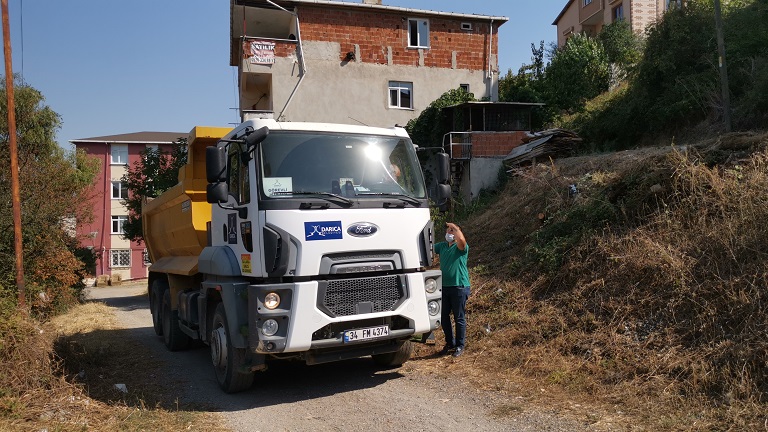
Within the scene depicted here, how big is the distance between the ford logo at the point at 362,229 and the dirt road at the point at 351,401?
1.75 m

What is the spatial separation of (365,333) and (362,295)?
0.39 m

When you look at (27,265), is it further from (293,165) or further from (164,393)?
(293,165)

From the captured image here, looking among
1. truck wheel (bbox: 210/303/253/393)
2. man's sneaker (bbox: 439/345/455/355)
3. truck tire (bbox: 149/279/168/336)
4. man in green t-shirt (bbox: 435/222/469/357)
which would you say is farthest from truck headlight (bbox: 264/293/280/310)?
truck tire (bbox: 149/279/168/336)

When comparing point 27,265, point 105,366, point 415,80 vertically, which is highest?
point 415,80

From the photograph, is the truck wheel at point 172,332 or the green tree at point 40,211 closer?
the truck wheel at point 172,332

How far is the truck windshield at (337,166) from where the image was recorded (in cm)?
598

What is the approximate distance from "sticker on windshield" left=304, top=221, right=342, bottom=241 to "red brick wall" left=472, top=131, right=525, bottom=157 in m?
13.9

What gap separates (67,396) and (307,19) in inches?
842

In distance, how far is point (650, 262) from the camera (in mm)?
7273

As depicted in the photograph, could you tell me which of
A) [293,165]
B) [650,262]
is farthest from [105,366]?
[650,262]

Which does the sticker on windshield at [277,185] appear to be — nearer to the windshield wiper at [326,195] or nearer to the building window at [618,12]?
the windshield wiper at [326,195]

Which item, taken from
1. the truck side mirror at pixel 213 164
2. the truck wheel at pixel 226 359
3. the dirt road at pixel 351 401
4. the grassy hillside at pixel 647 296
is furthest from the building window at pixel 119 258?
the truck side mirror at pixel 213 164

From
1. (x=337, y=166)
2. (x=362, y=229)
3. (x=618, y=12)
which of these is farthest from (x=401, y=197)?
(x=618, y=12)

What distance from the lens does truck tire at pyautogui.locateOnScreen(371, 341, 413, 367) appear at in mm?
7219
